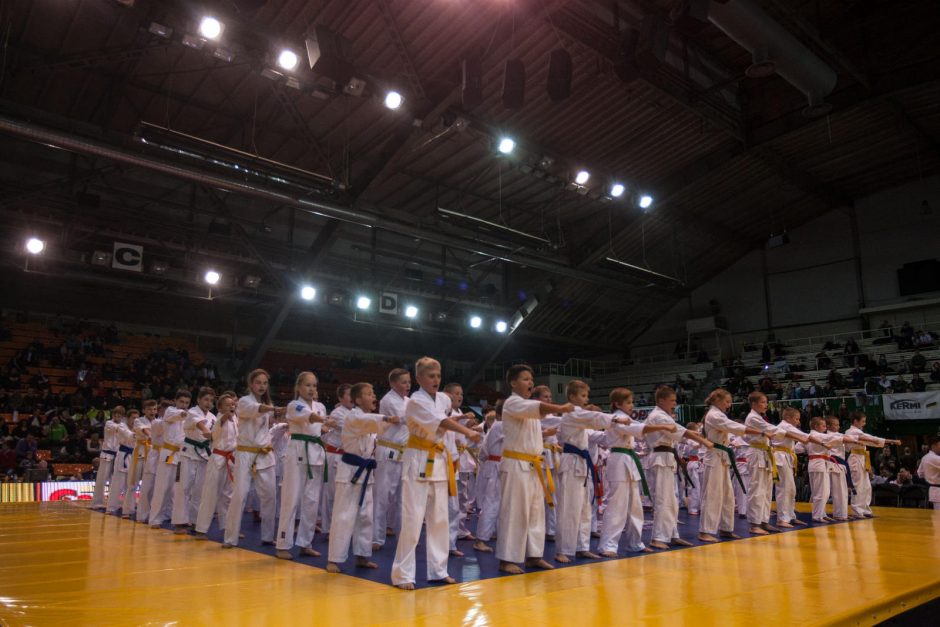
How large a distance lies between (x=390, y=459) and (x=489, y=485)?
1423 mm

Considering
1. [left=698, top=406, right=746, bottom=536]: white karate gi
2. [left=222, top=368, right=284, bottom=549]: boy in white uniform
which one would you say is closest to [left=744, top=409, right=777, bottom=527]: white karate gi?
[left=698, top=406, right=746, bottom=536]: white karate gi

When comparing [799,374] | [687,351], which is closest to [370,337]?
[687,351]

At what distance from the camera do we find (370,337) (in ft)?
89.7

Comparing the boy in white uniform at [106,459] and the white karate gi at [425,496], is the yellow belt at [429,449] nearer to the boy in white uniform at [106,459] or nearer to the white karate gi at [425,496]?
the white karate gi at [425,496]

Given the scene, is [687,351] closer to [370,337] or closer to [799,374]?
[799,374]

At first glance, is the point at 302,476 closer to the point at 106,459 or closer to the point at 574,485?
the point at 574,485

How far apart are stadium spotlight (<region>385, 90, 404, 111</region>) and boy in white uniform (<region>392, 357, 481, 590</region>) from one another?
770 cm

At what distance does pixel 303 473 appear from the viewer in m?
6.73

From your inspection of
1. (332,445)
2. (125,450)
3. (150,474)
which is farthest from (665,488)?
(125,450)

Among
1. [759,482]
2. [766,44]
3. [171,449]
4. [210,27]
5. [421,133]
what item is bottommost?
[759,482]

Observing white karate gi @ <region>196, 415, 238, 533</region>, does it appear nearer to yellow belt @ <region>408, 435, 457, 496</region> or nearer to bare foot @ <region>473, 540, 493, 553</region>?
bare foot @ <region>473, 540, 493, 553</region>

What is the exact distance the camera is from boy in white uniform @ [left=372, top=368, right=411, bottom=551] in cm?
608

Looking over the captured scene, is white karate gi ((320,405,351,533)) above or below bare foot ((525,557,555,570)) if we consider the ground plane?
above

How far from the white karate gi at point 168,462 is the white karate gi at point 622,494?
590 centimetres
